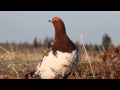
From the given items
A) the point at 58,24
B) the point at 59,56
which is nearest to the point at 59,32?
the point at 58,24

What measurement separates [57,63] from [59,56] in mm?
141

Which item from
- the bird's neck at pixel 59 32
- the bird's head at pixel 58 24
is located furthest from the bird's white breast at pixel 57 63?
the bird's head at pixel 58 24

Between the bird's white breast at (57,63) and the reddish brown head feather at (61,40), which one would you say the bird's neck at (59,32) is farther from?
the bird's white breast at (57,63)

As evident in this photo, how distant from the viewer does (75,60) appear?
6125 mm

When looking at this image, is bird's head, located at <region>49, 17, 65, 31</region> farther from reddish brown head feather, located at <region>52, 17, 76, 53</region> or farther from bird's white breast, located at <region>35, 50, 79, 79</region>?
bird's white breast, located at <region>35, 50, 79, 79</region>

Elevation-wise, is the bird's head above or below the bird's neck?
above

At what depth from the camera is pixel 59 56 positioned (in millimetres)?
6023

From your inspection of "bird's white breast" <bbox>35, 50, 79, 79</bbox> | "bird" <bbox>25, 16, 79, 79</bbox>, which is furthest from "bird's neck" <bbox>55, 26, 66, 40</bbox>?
"bird's white breast" <bbox>35, 50, 79, 79</bbox>

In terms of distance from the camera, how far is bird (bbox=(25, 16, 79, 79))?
6039 mm

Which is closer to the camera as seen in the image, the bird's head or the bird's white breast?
the bird's white breast

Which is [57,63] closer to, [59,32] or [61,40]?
[61,40]

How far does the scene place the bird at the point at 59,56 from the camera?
604 cm
